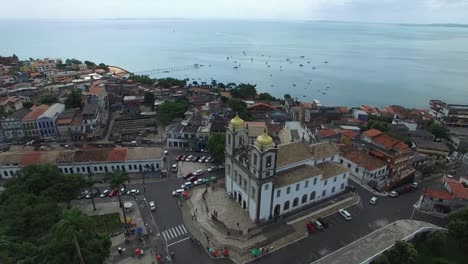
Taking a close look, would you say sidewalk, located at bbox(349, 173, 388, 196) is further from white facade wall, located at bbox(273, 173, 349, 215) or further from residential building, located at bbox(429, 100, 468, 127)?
residential building, located at bbox(429, 100, 468, 127)

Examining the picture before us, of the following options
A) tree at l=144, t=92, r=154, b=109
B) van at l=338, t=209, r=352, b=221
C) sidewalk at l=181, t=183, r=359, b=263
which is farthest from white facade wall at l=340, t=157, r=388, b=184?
tree at l=144, t=92, r=154, b=109

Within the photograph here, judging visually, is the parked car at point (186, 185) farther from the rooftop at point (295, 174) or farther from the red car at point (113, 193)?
the rooftop at point (295, 174)

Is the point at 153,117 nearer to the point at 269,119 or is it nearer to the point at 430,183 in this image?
the point at 269,119

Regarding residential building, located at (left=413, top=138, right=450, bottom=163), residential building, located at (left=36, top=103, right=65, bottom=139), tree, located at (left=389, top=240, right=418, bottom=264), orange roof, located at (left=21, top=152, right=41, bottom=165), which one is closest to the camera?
tree, located at (left=389, top=240, right=418, bottom=264)

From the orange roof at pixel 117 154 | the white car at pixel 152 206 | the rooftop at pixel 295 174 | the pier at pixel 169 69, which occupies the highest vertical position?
the rooftop at pixel 295 174

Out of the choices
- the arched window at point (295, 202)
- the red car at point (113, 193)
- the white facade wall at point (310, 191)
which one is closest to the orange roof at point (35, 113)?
the red car at point (113, 193)

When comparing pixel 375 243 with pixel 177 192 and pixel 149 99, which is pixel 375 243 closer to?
pixel 177 192
